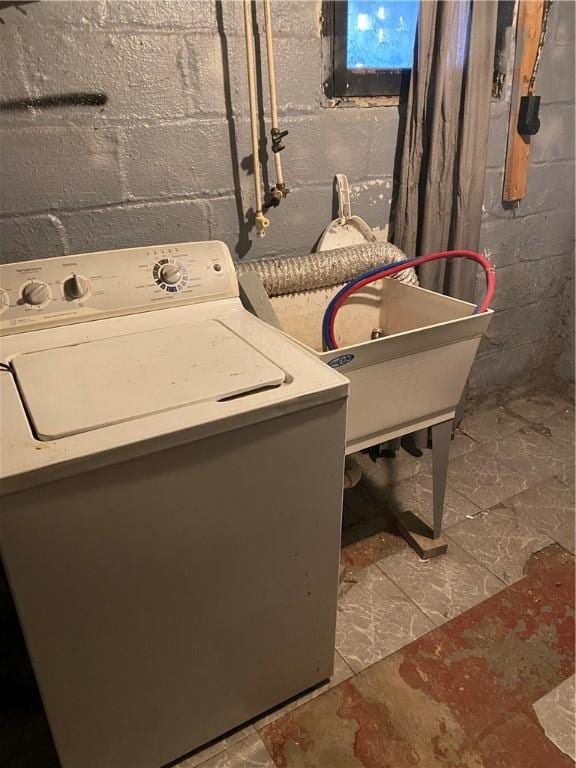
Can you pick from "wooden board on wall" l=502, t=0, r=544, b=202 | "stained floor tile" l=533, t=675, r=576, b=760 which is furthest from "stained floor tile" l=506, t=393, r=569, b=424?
"stained floor tile" l=533, t=675, r=576, b=760

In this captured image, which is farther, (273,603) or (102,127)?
(102,127)

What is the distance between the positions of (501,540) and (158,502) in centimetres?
121

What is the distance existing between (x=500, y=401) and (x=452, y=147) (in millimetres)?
1183

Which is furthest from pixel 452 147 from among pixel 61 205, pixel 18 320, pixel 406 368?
pixel 18 320

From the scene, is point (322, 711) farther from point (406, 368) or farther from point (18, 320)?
point (18, 320)

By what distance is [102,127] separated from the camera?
1.29m

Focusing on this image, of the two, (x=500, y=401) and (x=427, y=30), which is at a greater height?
(x=427, y=30)

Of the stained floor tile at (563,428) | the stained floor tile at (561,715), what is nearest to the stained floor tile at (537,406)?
the stained floor tile at (563,428)

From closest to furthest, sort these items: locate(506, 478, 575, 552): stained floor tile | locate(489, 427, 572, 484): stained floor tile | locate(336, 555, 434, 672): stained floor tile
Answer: locate(336, 555, 434, 672): stained floor tile < locate(506, 478, 575, 552): stained floor tile < locate(489, 427, 572, 484): stained floor tile

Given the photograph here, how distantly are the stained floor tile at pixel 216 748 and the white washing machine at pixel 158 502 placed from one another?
36 millimetres

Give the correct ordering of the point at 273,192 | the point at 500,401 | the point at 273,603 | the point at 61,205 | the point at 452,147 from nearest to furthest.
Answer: the point at 273,603, the point at 61,205, the point at 273,192, the point at 452,147, the point at 500,401

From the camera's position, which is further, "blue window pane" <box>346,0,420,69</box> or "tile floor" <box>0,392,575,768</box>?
"blue window pane" <box>346,0,420,69</box>

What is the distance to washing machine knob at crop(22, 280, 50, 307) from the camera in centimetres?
112

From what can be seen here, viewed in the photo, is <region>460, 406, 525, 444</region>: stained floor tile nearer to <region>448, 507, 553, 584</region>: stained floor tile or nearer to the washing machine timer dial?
<region>448, 507, 553, 584</region>: stained floor tile
